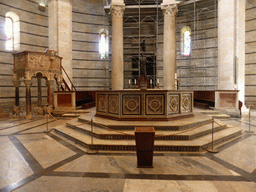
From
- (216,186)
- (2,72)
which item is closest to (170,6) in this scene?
(216,186)

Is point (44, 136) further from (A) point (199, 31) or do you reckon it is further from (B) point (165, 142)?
(A) point (199, 31)

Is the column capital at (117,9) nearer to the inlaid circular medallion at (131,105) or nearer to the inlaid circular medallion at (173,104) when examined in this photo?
the inlaid circular medallion at (131,105)

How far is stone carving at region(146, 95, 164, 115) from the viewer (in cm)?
570

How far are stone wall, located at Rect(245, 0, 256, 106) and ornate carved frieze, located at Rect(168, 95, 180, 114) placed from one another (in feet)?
38.2

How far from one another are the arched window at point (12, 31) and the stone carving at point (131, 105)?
12.3 m

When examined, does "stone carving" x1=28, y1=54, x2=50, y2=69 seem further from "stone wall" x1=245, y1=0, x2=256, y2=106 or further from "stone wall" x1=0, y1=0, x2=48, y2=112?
"stone wall" x1=245, y1=0, x2=256, y2=106

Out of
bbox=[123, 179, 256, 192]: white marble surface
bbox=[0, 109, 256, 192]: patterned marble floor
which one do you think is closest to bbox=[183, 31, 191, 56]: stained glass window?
bbox=[0, 109, 256, 192]: patterned marble floor

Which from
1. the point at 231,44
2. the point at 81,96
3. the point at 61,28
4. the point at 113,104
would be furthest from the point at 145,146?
the point at 61,28

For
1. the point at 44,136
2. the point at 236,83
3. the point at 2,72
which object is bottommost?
the point at 44,136

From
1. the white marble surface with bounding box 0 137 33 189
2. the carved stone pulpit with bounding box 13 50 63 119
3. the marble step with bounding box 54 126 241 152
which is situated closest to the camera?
the white marble surface with bounding box 0 137 33 189

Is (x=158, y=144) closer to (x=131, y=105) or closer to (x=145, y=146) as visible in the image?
(x=145, y=146)

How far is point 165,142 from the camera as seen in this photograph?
4.50 m

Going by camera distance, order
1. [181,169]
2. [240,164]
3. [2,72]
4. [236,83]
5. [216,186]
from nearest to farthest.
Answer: [216,186]
[181,169]
[240,164]
[236,83]
[2,72]

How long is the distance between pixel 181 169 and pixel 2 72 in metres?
14.2
